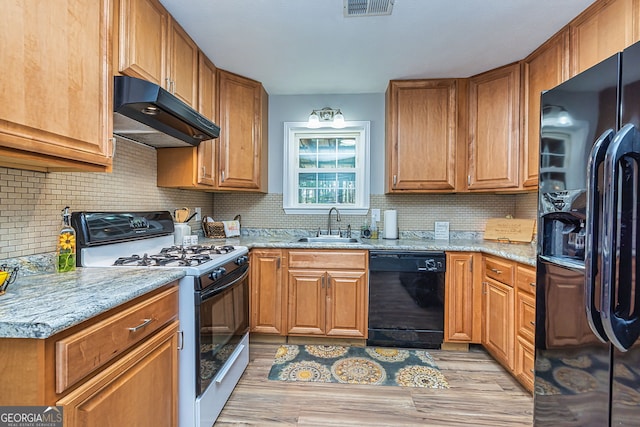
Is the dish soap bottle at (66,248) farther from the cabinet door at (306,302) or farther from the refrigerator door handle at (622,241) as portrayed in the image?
the refrigerator door handle at (622,241)

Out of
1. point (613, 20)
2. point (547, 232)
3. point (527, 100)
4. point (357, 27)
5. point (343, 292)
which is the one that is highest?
point (357, 27)

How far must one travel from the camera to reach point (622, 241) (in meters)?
0.80

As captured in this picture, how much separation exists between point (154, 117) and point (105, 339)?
44.9 inches

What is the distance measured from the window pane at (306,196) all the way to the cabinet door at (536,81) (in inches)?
72.2

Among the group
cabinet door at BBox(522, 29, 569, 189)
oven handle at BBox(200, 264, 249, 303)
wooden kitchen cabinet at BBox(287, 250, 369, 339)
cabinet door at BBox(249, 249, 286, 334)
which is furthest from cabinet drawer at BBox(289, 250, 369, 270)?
cabinet door at BBox(522, 29, 569, 189)

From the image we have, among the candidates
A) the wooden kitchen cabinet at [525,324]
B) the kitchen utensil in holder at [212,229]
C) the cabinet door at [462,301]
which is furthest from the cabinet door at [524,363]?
the kitchen utensil in holder at [212,229]

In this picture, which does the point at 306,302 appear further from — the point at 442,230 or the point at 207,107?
the point at 207,107

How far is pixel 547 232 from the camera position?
115cm

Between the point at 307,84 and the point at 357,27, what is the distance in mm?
954

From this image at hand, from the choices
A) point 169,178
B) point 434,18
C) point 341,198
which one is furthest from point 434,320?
point 169,178

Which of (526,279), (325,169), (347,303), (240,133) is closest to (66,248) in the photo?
(240,133)

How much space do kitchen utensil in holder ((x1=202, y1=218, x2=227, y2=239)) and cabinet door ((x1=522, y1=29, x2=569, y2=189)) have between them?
2.54m

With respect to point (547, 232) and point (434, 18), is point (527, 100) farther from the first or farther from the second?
point (547, 232)

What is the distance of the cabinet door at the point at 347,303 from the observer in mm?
2420
